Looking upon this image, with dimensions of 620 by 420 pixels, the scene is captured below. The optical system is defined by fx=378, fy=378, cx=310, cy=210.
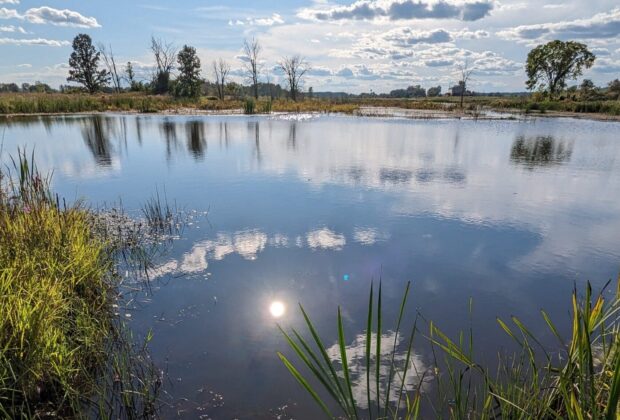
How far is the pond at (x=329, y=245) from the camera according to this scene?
420 cm

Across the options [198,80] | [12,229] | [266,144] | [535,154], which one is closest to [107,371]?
[12,229]

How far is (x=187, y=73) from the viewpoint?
55.8 meters

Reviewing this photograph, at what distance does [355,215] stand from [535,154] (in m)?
12.2

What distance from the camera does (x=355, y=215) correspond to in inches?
340

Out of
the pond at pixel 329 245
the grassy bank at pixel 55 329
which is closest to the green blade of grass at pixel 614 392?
the pond at pixel 329 245

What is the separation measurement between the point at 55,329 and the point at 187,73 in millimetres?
58587

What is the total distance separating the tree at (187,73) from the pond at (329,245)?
41780 mm

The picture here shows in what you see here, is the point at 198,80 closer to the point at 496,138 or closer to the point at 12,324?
the point at 496,138

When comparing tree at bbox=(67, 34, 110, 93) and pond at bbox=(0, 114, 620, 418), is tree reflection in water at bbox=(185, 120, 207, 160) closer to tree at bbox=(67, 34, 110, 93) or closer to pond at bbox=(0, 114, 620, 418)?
pond at bbox=(0, 114, 620, 418)

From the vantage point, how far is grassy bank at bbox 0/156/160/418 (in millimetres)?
3002

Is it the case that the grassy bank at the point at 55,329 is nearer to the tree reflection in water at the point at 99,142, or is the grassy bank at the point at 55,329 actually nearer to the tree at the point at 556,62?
the tree reflection in water at the point at 99,142

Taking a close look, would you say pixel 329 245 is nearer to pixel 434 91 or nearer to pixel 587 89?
pixel 587 89

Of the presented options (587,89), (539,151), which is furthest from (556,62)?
(539,151)

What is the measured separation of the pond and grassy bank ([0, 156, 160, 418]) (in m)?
0.44
